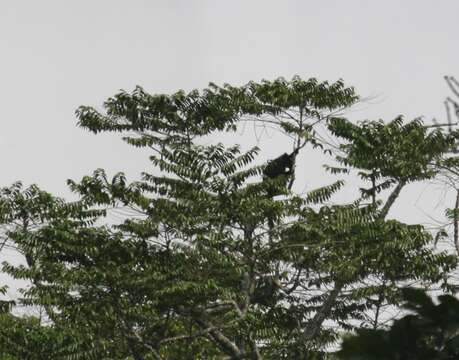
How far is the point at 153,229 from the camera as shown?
12477 millimetres

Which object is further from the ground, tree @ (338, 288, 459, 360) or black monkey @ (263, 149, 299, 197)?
black monkey @ (263, 149, 299, 197)

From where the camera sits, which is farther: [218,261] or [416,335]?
[218,261]

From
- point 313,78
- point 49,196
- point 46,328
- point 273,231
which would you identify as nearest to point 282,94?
point 313,78

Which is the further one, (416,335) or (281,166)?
(281,166)

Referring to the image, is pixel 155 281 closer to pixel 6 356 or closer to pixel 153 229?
pixel 153 229

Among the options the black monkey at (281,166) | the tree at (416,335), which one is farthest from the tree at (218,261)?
the tree at (416,335)

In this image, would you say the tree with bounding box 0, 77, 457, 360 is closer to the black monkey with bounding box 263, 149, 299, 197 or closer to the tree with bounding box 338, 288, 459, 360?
the black monkey with bounding box 263, 149, 299, 197

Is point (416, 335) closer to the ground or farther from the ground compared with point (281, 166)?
closer to the ground

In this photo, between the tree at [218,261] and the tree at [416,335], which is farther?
the tree at [218,261]

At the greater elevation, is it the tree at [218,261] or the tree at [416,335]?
the tree at [218,261]

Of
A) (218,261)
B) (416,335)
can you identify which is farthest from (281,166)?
(416,335)

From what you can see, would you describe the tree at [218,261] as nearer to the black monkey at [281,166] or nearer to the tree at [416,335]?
the black monkey at [281,166]

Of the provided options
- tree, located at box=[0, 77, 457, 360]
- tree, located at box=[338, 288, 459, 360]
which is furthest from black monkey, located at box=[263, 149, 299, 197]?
tree, located at box=[338, 288, 459, 360]

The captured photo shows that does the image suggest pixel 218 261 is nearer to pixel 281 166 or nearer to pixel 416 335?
pixel 281 166
